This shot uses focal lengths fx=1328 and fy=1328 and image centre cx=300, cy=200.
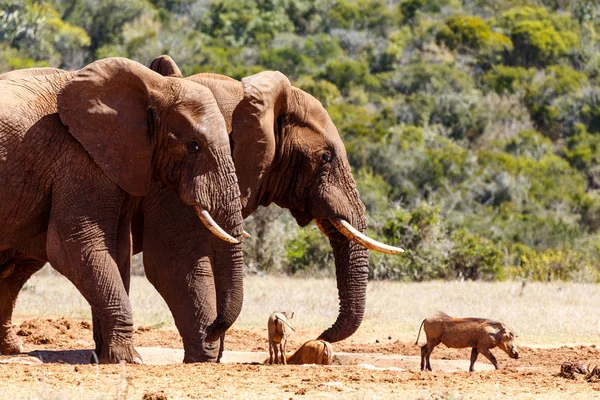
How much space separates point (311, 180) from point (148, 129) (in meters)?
1.91

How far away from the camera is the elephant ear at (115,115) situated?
10.1 meters

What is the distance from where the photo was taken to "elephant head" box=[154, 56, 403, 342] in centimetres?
1159

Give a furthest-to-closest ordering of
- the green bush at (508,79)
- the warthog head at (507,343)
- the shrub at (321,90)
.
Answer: the green bush at (508,79), the shrub at (321,90), the warthog head at (507,343)

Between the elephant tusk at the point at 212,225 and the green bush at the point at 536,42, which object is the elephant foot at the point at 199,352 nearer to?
the elephant tusk at the point at 212,225

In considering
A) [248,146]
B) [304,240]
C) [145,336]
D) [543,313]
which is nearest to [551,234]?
[304,240]

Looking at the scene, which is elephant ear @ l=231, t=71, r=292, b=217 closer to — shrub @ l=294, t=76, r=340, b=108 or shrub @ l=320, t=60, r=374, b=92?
shrub @ l=294, t=76, r=340, b=108

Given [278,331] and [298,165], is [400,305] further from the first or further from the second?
[278,331]

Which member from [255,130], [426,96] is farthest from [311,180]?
[426,96]

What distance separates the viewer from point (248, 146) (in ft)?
37.1

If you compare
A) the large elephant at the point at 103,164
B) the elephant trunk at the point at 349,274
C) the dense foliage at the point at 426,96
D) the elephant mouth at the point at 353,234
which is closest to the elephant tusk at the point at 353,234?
the elephant mouth at the point at 353,234

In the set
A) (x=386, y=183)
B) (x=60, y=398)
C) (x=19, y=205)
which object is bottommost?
(x=60, y=398)

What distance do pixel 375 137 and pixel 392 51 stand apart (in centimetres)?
1933

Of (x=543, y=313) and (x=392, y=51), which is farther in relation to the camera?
(x=392, y=51)

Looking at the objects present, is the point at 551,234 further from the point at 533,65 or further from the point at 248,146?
the point at 533,65
